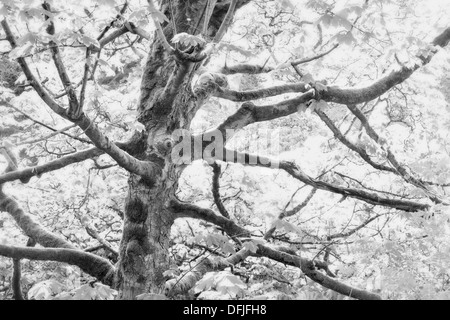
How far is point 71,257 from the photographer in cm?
358

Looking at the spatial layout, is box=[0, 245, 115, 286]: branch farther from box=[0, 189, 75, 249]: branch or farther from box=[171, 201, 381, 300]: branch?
box=[171, 201, 381, 300]: branch

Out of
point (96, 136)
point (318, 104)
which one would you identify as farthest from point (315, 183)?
point (96, 136)

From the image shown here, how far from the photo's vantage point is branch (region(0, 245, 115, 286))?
3.31 m

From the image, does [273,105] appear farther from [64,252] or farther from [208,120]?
[208,120]

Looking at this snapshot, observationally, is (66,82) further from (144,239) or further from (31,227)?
(31,227)

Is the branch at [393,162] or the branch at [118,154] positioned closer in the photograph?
the branch at [118,154]

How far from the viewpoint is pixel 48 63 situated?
663 centimetres

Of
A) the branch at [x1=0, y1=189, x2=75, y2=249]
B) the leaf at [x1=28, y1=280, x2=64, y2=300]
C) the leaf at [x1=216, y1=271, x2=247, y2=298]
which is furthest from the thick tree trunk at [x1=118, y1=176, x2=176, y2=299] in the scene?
the leaf at [x1=216, y1=271, x2=247, y2=298]

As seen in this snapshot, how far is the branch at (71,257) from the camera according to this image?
3.31m

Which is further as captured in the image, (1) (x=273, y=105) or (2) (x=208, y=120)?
(2) (x=208, y=120)

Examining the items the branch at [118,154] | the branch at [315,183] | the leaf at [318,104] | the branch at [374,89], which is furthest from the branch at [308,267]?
the branch at [374,89]

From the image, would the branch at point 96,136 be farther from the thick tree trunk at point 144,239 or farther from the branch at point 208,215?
the branch at point 208,215

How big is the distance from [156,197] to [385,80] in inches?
96.1
